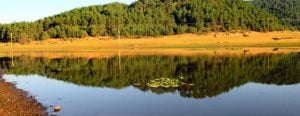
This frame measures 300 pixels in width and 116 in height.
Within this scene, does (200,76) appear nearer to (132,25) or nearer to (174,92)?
→ (174,92)

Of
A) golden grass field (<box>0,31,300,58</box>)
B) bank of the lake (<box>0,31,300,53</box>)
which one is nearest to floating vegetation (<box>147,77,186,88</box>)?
golden grass field (<box>0,31,300,58</box>)

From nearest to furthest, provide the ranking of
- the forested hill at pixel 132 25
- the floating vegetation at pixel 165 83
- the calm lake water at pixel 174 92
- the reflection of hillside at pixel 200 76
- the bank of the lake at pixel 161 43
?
the calm lake water at pixel 174 92 → the reflection of hillside at pixel 200 76 → the floating vegetation at pixel 165 83 → the bank of the lake at pixel 161 43 → the forested hill at pixel 132 25

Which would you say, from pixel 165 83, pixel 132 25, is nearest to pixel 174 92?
pixel 165 83

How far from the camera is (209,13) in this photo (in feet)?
645

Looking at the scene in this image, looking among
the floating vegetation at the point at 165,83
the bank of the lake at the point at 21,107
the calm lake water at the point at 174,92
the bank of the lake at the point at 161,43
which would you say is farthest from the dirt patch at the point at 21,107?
the bank of the lake at the point at 161,43

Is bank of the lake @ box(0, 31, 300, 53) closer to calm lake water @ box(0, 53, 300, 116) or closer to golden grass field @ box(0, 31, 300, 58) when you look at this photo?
golden grass field @ box(0, 31, 300, 58)

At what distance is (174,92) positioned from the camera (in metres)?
38.9

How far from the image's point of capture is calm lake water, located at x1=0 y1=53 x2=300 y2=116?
101 feet

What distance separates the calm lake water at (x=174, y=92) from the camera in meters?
30.8

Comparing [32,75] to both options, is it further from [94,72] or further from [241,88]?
Answer: [241,88]

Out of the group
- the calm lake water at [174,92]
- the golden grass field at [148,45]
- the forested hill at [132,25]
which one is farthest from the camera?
the forested hill at [132,25]

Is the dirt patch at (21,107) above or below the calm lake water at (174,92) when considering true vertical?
above

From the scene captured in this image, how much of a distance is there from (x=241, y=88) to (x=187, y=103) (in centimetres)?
972

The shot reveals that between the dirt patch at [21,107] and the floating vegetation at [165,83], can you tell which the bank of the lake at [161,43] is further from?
the dirt patch at [21,107]
